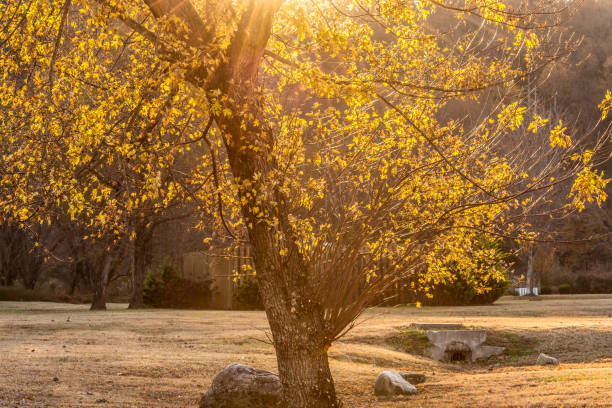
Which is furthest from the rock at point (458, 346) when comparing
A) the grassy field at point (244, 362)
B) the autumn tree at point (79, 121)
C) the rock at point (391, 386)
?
the autumn tree at point (79, 121)

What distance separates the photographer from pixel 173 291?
2430 centimetres

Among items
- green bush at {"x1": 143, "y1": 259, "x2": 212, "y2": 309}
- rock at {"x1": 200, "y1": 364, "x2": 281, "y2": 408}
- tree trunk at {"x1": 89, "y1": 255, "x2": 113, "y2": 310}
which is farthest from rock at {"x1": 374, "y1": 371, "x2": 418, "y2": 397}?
tree trunk at {"x1": 89, "y1": 255, "x2": 113, "y2": 310}

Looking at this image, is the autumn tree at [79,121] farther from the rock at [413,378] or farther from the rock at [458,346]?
the rock at [458,346]

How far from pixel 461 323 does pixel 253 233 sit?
877cm

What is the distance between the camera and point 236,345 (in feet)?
38.8

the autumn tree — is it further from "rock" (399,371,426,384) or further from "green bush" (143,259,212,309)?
"green bush" (143,259,212,309)

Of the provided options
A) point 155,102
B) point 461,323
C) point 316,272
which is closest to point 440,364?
point 461,323

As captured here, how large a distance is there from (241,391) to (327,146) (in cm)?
286

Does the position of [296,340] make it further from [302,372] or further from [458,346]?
[458,346]

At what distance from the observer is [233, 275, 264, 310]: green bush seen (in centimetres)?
2161

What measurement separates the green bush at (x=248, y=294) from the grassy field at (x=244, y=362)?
15.7 ft

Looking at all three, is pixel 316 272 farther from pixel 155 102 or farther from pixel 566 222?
pixel 566 222

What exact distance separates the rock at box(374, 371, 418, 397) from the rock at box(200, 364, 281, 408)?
65.3 inches

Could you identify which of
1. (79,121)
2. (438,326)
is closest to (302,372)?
(79,121)
